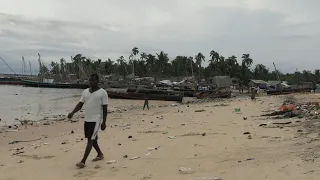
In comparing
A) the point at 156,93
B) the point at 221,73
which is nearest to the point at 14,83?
the point at 221,73

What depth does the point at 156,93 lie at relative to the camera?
45031 mm

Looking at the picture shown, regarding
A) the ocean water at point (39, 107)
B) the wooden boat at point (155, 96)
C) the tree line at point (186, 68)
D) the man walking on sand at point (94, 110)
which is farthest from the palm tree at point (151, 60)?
the man walking on sand at point (94, 110)

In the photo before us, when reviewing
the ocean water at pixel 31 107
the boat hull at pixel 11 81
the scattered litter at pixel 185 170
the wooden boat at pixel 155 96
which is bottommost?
the ocean water at pixel 31 107

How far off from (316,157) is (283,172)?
779 millimetres

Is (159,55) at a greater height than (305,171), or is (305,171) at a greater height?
(159,55)

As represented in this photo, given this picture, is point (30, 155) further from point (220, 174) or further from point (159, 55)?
point (159, 55)

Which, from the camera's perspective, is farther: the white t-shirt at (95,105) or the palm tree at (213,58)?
the palm tree at (213,58)

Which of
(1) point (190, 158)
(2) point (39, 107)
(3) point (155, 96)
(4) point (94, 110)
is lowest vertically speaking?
(2) point (39, 107)

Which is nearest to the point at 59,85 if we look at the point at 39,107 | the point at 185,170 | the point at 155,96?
the point at 155,96

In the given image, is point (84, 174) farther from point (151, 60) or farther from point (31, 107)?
point (151, 60)

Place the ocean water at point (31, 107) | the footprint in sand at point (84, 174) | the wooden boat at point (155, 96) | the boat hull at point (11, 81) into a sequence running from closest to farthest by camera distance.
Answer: the footprint in sand at point (84, 174), the ocean water at point (31, 107), the wooden boat at point (155, 96), the boat hull at point (11, 81)

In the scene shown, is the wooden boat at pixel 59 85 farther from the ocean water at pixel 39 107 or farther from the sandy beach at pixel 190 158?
the sandy beach at pixel 190 158

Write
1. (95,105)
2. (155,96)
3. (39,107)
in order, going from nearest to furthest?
(95,105)
(39,107)
(155,96)

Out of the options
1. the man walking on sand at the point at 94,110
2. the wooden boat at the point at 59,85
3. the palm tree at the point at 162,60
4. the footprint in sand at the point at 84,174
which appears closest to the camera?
the footprint in sand at the point at 84,174
